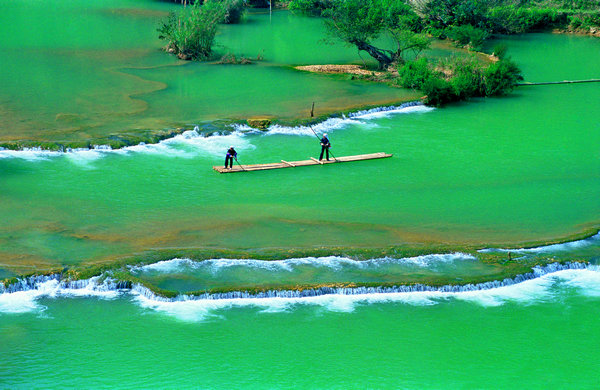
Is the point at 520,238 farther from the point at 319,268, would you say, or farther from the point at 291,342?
the point at 291,342

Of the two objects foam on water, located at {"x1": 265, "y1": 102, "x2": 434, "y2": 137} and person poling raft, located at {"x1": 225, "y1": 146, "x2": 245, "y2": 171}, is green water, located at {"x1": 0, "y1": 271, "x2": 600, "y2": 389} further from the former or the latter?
foam on water, located at {"x1": 265, "y1": 102, "x2": 434, "y2": 137}

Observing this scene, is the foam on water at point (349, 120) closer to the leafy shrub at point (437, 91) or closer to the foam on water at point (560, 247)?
the leafy shrub at point (437, 91)

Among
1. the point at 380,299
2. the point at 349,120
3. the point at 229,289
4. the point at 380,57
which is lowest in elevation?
the point at 380,299

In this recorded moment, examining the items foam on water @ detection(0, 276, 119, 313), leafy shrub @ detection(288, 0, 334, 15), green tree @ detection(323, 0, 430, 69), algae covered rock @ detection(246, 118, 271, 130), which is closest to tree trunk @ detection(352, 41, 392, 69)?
green tree @ detection(323, 0, 430, 69)

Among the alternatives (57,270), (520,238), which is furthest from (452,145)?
(57,270)

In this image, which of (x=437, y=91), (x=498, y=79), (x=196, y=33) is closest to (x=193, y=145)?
(x=437, y=91)

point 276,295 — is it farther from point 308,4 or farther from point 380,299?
point 308,4
